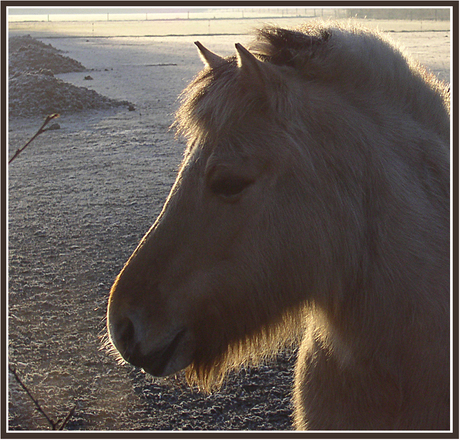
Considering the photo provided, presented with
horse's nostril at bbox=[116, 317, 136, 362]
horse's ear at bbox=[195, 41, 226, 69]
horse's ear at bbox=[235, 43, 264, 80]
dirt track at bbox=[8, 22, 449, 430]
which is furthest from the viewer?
dirt track at bbox=[8, 22, 449, 430]

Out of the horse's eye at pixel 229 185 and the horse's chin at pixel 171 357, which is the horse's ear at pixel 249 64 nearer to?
the horse's eye at pixel 229 185

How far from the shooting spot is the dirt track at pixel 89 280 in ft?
11.9

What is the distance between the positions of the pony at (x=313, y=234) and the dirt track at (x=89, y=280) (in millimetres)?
849

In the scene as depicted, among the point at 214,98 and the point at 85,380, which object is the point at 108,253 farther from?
the point at 214,98

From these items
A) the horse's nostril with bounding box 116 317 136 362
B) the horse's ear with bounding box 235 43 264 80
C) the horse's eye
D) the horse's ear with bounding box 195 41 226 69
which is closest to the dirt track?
the horse's ear with bounding box 195 41 226 69

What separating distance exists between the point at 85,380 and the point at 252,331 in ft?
7.55

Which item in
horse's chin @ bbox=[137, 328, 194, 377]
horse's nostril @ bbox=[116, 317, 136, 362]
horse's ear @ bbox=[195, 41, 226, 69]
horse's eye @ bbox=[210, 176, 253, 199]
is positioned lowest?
horse's chin @ bbox=[137, 328, 194, 377]

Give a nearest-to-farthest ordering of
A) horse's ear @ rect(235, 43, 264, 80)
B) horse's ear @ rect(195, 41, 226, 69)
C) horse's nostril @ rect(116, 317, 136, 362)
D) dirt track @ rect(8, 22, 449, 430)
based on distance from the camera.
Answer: horse's ear @ rect(235, 43, 264, 80) → horse's nostril @ rect(116, 317, 136, 362) → horse's ear @ rect(195, 41, 226, 69) → dirt track @ rect(8, 22, 449, 430)

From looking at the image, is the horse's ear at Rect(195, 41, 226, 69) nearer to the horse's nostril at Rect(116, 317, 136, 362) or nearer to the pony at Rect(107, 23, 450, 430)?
the pony at Rect(107, 23, 450, 430)

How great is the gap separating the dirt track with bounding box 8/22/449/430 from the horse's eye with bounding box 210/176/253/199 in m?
1.08

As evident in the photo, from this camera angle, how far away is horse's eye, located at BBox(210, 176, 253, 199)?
195 centimetres

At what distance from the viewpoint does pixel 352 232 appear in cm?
200

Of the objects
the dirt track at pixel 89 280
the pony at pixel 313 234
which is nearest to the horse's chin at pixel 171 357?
the pony at pixel 313 234

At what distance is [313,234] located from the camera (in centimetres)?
199
